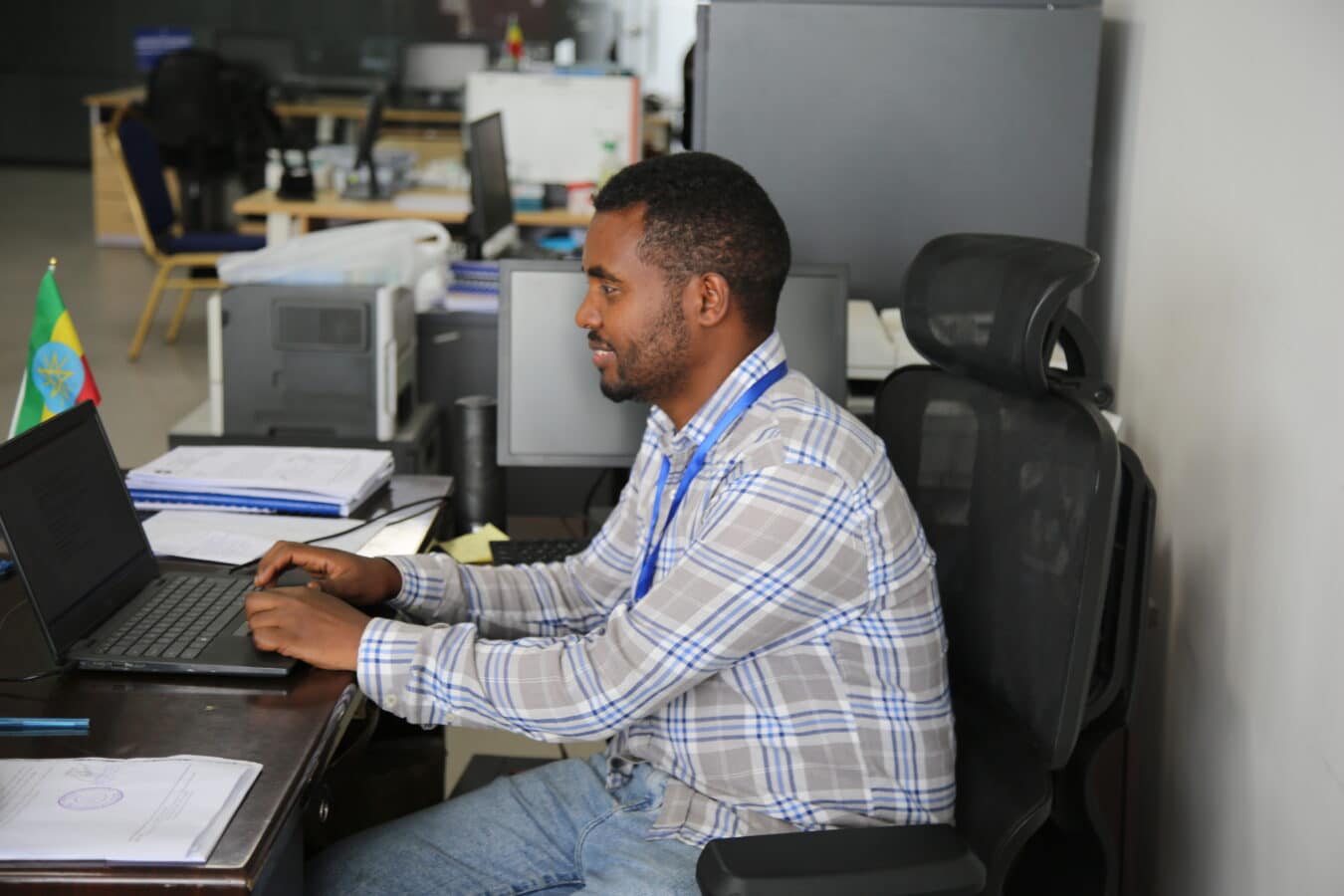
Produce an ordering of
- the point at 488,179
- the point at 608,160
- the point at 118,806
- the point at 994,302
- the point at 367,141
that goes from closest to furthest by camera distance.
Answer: the point at 118,806
the point at 994,302
the point at 488,179
the point at 608,160
the point at 367,141

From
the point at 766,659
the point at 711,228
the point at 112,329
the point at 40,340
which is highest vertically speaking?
the point at 711,228

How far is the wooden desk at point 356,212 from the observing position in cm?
496

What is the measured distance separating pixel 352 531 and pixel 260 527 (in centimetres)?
13

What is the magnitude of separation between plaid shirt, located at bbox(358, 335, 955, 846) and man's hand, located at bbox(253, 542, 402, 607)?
217mm

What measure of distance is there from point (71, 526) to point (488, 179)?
102 inches

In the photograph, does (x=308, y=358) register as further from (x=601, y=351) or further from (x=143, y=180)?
(x=143, y=180)

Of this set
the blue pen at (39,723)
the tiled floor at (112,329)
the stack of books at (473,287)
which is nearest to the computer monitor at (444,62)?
the tiled floor at (112,329)

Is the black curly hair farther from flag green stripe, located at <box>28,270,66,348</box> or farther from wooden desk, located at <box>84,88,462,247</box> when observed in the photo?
wooden desk, located at <box>84,88,462,247</box>

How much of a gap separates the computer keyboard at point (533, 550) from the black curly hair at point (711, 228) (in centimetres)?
67

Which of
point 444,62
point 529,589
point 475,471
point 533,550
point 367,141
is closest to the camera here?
point 529,589

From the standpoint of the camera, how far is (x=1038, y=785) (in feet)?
4.65

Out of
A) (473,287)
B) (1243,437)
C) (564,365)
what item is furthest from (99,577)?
(473,287)

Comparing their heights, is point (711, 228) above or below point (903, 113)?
below

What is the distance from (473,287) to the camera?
339 cm
